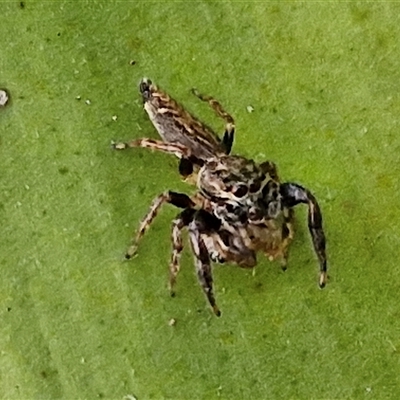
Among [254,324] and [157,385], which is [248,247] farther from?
[157,385]

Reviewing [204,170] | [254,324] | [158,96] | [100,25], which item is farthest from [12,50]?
[254,324]

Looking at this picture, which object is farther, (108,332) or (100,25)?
(100,25)

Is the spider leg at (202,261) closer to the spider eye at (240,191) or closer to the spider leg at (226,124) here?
the spider eye at (240,191)

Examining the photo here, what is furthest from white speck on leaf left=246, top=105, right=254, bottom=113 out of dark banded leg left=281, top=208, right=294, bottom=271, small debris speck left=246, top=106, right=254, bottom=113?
dark banded leg left=281, top=208, right=294, bottom=271

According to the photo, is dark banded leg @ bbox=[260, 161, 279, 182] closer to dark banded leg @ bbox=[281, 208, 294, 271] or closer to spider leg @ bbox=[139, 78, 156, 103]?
dark banded leg @ bbox=[281, 208, 294, 271]

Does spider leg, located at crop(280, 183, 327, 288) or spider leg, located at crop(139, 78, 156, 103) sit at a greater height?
spider leg, located at crop(139, 78, 156, 103)

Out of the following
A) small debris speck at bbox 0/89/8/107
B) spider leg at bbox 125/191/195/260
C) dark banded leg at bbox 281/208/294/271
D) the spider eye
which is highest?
small debris speck at bbox 0/89/8/107

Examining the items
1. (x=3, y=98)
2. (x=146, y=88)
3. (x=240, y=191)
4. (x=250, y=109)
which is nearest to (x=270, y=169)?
(x=240, y=191)

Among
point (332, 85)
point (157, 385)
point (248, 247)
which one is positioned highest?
point (332, 85)
